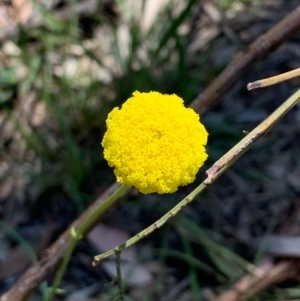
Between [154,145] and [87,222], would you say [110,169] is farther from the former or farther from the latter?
[154,145]

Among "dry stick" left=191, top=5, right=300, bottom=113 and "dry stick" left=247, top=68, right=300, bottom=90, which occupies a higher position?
"dry stick" left=191, top=5, right=300, bottom=113

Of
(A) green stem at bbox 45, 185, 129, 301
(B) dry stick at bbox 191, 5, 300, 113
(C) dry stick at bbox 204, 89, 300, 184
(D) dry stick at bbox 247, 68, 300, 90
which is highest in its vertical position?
(B) dry stick at bbox 191, 5, 300, 113

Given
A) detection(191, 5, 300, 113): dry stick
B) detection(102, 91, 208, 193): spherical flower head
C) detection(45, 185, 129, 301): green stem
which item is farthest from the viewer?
detection(191, 5, 300, 113): dry stick

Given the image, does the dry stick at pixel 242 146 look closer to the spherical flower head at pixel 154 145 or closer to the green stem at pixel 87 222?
the spherical flower head at pixel 154 145

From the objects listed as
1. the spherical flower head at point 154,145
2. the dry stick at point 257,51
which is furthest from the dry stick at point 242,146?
the dry stick at point 257,51

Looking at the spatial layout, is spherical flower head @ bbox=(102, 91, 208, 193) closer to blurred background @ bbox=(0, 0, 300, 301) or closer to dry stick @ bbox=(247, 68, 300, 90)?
dry stick @ bbox=(247, 68, 300, 90)

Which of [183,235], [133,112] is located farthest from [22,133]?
[133,112]

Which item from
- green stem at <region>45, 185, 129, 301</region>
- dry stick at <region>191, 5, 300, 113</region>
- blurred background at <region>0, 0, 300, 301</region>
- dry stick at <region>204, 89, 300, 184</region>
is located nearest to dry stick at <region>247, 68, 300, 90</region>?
dry stick at <region>204, 89, 300, 184</region>
